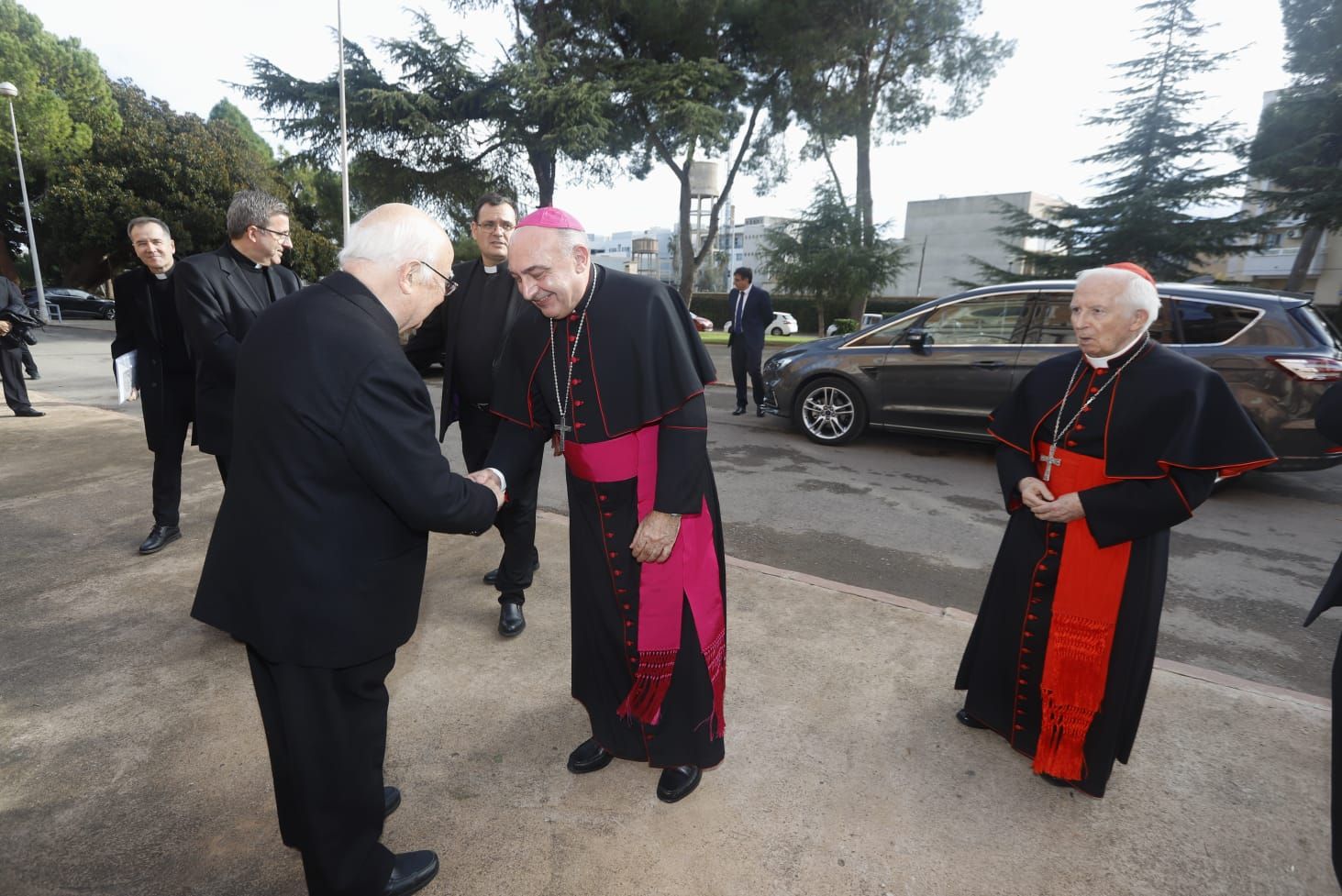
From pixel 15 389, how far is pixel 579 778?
9.88 metres

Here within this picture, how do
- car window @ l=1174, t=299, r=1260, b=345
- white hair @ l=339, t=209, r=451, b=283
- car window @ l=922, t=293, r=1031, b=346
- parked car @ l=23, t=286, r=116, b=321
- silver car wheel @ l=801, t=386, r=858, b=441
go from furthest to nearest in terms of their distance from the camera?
parked car @ l=23, t=286, r=116, b=321 → silver car wheel @ l=801, t=386, r=858, b=441 → car window @ l=922, t=293, r=1031, b=346 → car window @ l=1174, t=299, r=1260, b=345 → white hair @ l=339, t=209, r=451, b=283

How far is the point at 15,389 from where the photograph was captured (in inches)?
339

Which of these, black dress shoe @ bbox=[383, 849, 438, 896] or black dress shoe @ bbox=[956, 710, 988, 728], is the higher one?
black dress shoe @ bbox=[956, 710, 988, 728]

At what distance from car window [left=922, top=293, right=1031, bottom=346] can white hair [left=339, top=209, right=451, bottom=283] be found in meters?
6.65

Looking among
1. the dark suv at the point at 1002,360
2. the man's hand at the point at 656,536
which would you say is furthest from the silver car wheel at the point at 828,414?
the man's hand at the point at 656,536

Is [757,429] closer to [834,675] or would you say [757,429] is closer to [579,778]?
[834,675]

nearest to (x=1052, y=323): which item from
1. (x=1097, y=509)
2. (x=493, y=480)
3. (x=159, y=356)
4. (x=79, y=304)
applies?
(x=1097, y=509)

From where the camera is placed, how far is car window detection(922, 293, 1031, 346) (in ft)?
23.3

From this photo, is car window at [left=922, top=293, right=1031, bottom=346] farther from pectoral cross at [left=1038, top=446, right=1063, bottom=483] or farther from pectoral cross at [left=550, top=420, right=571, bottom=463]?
pectoral cross at [left=550, top=420, right=571, bottom=463]

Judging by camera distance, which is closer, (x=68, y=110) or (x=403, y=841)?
(x=403, y=841)

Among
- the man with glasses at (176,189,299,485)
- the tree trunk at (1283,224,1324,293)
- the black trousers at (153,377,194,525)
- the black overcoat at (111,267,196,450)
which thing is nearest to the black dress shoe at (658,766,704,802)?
the man with glasses at (176,189,299,485)

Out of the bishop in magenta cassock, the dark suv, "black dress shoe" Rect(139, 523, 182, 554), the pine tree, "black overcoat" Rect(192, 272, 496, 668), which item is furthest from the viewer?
the pine tree

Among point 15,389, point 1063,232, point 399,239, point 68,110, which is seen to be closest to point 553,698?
point 399,239

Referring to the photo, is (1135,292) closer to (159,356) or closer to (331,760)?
(331,760)
